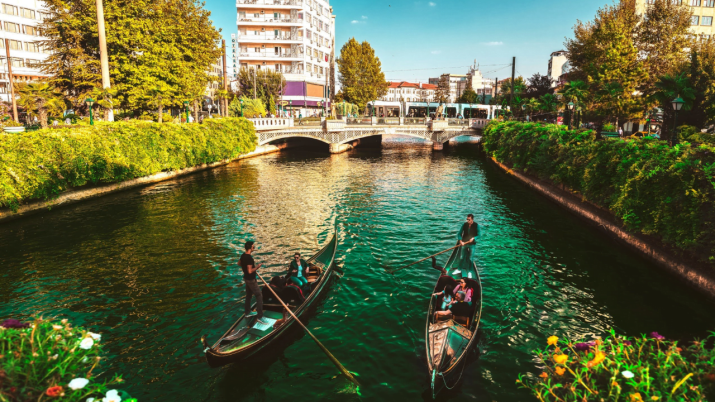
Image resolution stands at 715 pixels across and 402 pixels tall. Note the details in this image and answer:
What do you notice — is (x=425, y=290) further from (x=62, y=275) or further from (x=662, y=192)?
(x=62, y=275)

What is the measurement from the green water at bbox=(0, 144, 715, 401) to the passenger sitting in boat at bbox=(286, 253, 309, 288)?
1234 millimetres

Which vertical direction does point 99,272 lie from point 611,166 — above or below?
below

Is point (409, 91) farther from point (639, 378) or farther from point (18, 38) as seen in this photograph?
point (639, 378)

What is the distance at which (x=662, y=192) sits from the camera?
613 inches

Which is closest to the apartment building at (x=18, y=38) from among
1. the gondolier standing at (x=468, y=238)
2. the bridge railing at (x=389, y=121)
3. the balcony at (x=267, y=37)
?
the balcony at (x=267, y=37)

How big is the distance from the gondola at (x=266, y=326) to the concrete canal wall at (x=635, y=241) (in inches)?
533

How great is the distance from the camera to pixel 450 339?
950 centimetres

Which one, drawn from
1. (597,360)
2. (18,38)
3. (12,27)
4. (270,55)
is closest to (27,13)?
(12,27)

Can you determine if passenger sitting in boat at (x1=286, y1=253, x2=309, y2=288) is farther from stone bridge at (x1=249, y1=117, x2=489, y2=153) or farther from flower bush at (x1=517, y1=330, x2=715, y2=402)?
stone bridge at (x1=249, y1=117, x2=489, y2=153)

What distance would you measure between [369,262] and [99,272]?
11515mm

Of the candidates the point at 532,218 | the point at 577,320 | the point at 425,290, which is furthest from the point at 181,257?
the point at 532,218

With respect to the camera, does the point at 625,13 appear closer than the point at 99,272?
No

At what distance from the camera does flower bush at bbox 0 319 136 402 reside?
480 centimetres

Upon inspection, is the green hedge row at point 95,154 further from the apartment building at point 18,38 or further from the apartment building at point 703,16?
the apartment building at point 703,16
